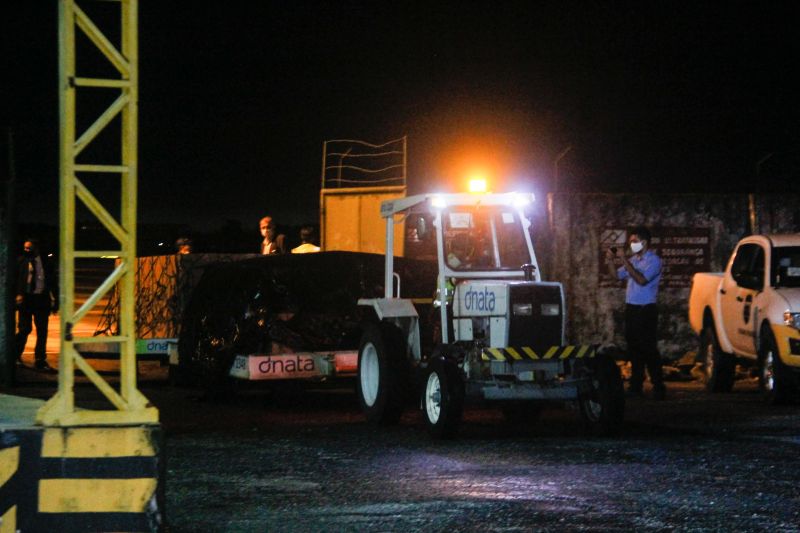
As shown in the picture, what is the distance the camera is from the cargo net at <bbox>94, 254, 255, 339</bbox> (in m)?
18.5

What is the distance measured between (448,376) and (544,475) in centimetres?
207

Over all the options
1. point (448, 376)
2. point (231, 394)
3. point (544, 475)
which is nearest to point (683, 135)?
point (231, 394)

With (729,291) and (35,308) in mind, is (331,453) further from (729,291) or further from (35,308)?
(35,308)

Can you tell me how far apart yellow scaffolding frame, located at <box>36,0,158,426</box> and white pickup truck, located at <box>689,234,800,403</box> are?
8719 millimetres

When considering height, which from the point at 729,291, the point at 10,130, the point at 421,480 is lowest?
the point at 421,480

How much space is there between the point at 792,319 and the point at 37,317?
32.9ft

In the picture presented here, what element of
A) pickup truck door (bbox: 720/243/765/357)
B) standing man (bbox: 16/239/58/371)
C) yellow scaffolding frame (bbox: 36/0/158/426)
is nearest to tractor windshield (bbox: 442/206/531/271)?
pickup truck door (bbox: 720/243/765/357)

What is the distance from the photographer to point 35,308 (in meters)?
18.7

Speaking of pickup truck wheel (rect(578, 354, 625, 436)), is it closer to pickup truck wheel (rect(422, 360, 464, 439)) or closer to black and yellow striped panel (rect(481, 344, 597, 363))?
black and yellow striped panel (rect(481, 344, 597, 363))

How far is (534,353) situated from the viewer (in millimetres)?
11641

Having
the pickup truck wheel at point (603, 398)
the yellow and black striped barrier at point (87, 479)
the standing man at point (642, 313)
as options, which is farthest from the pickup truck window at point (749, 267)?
the yellow and black striped barrier at point (87, 479)

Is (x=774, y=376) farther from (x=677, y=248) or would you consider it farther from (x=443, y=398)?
(x=677, y=248)

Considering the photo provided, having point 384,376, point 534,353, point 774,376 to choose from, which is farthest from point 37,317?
point 774,376

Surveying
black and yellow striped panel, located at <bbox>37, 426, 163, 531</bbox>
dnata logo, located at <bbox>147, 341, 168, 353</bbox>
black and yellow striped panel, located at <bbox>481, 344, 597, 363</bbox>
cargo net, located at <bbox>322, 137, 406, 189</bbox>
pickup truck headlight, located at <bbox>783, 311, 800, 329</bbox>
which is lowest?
black and yellow striped panel, located at <bbox>37, 426, 163, 531</bbox>
